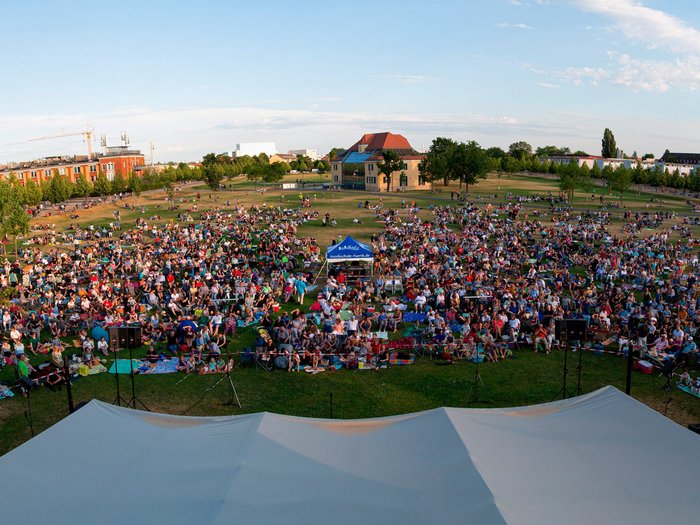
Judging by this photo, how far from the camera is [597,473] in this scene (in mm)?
6387

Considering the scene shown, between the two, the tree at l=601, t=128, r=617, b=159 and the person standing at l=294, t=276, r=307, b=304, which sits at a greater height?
the tree at l=601, t=128, r=617, b=159

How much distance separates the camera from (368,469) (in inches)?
261

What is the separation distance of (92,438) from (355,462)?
3.63m

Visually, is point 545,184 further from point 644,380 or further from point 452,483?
point 452,483

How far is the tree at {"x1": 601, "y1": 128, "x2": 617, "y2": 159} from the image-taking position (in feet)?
440

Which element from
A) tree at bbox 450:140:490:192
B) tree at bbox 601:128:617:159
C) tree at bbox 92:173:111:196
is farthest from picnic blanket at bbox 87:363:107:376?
tree at bbox 601:128:617:159

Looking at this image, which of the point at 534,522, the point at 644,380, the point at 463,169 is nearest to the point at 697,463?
the point at 534,522

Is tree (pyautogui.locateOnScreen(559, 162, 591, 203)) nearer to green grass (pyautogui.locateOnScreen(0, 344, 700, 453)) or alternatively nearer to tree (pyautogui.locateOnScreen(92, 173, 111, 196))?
green grass (pyautogui.locateOnScreen(0, 344, 700, 453))

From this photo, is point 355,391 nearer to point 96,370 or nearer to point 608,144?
point 96,370

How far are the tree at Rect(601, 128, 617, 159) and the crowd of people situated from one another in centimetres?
10674

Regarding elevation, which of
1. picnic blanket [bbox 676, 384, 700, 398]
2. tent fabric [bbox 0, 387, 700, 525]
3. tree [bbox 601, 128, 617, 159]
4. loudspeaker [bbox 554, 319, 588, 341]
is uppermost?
tree [bbox 601, 128, 617, 159]

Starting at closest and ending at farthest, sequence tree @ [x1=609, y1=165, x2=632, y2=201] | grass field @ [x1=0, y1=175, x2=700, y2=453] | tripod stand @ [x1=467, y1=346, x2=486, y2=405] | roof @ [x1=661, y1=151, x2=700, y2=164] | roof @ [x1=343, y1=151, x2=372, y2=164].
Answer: grass field @ [x1=0, y1=175, x2=700, y2=453] < tripod stand @ [x1=467, y1=346, x2=486, y2=405] < tree @ [x1=609, y1=165, x2=632, y2=201] < roof @ [x1=343, y1=151, x2=372, y2=164] < roof @ [x1=661, y1=151, x2=700, y2=164]

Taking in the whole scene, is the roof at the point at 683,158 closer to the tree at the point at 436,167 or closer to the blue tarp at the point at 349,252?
the tree at the point at 436,167

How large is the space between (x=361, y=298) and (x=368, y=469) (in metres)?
14.7
